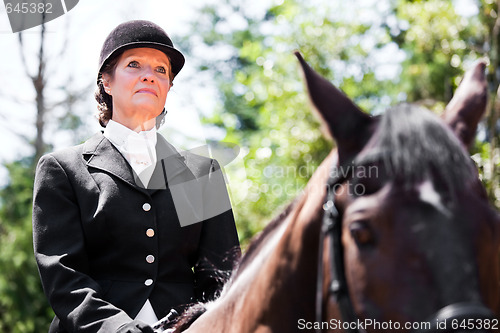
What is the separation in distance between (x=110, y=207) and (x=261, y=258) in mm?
1033

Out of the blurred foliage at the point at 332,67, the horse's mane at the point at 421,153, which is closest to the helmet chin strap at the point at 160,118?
the horse's mane at the point at 421,153

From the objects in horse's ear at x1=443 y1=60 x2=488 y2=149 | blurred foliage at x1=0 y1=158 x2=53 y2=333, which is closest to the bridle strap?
horse's ear at x1=443 y1=60 x2=488 y2=149

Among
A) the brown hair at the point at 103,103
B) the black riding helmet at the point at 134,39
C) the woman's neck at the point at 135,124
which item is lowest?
the woman's neck at the point at 135,124

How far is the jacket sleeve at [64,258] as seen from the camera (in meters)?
2.47

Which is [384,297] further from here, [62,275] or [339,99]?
[62,275]

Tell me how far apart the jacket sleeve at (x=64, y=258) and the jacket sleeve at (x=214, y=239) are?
0.52 metres

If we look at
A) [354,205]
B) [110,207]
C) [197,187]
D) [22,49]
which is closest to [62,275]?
[110,207]

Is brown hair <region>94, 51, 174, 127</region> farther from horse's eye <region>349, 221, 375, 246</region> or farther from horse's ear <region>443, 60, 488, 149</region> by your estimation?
horse's eye <region>349, 221, 375, 246</region>

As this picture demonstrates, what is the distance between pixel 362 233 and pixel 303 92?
20.9 feet

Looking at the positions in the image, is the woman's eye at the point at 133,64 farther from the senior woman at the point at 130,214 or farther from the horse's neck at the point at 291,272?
the horse's neck at the point at 291,272

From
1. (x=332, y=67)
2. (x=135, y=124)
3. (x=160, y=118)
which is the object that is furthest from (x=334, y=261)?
(x=332, y=67)

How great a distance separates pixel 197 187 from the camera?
3.10 m

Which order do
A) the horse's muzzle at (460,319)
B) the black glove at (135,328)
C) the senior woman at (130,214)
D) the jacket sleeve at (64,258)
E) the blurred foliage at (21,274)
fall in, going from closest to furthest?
the horse's muzzle at (460,319) → the black glove at (135,328) → the jacket sleeve at (64,258) → the senior woman at (130,214) → the blurred foliage at (21,274)

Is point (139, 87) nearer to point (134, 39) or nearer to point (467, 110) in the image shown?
point (134, 39)
